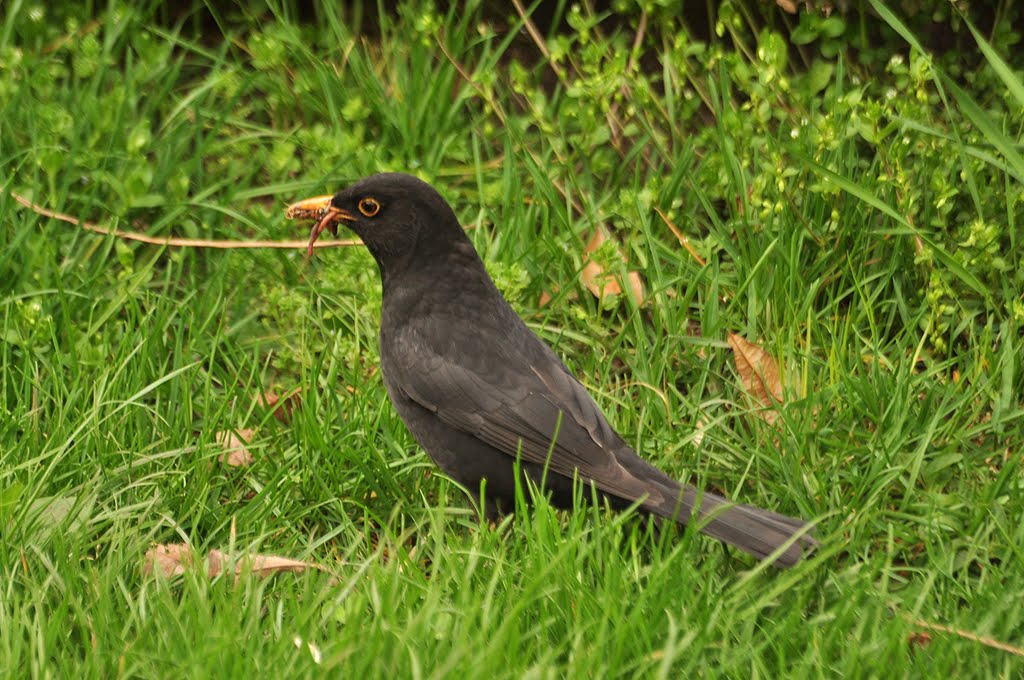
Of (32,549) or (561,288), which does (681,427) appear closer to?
(561,288)

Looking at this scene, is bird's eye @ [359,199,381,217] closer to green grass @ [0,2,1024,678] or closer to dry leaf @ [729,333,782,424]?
green grass @ [0,2,1024,678]

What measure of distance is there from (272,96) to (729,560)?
279cm

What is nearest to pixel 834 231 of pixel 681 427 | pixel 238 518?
pixel 681 427

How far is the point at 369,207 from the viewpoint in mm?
4168

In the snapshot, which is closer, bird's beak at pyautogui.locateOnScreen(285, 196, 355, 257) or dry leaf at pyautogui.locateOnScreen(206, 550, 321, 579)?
dry leaf at pyautogui.locateOnScreen(206, 550, 321, 579)

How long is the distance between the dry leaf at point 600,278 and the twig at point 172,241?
791 millimetres

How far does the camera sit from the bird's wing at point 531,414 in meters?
3.78

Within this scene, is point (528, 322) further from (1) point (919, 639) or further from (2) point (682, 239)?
(1) point (919, 639)

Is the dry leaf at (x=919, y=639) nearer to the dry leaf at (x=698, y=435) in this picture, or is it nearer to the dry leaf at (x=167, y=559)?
the dry leaf at (x=698, y=435)

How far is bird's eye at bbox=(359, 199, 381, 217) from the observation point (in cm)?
415

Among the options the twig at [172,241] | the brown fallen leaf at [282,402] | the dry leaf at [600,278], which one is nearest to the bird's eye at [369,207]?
the brown fallen leaf at [282,402]

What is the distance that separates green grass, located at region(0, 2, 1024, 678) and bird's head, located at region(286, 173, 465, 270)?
1.55 feet

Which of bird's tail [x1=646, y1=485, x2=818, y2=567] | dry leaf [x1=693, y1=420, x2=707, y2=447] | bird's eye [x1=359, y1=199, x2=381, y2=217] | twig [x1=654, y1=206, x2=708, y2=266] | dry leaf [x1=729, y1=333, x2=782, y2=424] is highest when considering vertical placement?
bird's eye [x1=359, y1=199, x2=381, y2=217]

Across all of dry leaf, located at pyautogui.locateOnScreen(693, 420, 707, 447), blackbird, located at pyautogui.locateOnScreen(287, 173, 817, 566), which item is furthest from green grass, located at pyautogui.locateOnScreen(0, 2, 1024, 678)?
blackbird, located at pyautogui.locateOnScreen(287, 173, 817, 566)
